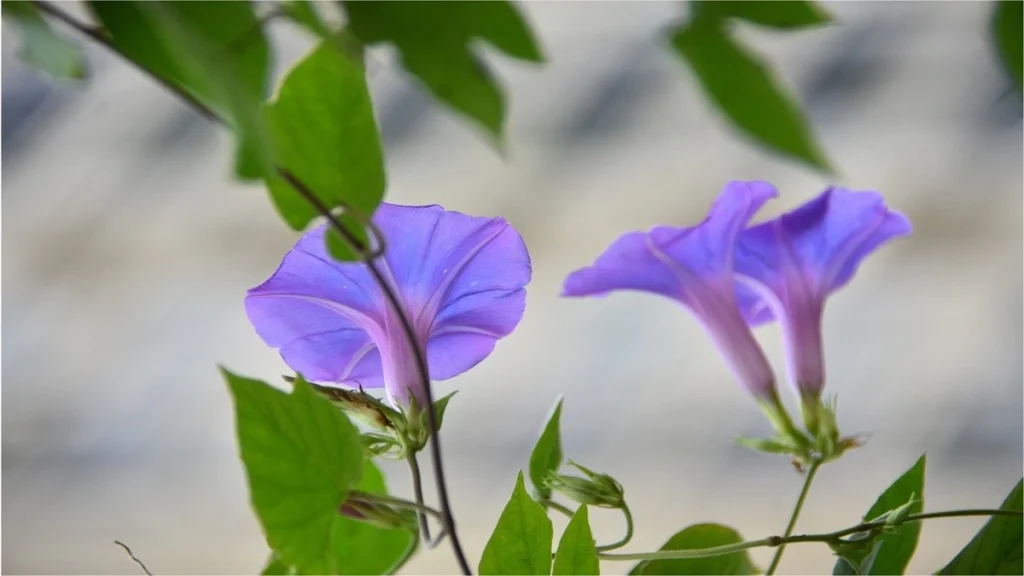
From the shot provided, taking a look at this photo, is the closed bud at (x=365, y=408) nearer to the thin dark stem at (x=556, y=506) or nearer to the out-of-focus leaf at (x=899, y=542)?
the thin dark stem at (x=556, y=506)

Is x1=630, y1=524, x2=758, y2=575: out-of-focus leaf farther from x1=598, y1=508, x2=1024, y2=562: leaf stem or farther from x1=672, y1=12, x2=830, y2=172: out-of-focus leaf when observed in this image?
x1=672, y1=12, x2=830, y2=172: out-of-focus leaf

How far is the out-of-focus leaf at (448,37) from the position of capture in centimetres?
19

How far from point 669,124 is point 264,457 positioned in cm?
117

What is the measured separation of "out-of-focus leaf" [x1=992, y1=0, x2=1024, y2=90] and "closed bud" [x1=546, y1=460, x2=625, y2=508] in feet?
0.60

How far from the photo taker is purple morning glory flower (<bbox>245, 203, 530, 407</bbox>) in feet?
1.08

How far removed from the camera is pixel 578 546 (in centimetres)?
29

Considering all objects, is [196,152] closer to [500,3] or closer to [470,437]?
[470,437]

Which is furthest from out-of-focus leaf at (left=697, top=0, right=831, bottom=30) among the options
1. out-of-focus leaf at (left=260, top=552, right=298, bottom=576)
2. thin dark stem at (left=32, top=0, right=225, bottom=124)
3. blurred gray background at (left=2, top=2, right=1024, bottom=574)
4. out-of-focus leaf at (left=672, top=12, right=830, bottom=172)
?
blurred gray background at (left=2, top=2, right=1024, bottom=574)

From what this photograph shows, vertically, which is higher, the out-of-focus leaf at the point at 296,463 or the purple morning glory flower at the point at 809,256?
the purple morning glory flower at the point at 809,256

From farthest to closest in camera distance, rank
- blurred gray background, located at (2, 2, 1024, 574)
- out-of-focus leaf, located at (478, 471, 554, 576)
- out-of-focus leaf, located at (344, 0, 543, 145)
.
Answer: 1. blurred gray background, located at (2, 2, 1024, 574)
2. out-of-focus leaf, located at (478, 471, 554, 576)
3. out-of-focus leaf, located at (344, 0, 543, 145)

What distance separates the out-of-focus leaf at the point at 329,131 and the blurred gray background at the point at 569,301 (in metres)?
0.75

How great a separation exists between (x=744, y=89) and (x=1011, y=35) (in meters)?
0.06

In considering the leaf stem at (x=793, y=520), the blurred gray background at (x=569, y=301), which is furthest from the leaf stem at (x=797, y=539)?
the blurred gray background at (x=569, y=301)

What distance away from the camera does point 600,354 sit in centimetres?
115
